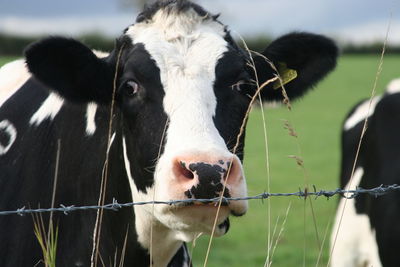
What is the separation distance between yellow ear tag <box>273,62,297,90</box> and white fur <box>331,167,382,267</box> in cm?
271

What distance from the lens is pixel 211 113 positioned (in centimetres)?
383

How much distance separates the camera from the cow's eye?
13.4 ft

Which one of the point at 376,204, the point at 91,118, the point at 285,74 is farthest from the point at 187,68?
the point at 376,204

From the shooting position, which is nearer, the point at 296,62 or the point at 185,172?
the point at 185,172

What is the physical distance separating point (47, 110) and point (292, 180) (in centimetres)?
1238

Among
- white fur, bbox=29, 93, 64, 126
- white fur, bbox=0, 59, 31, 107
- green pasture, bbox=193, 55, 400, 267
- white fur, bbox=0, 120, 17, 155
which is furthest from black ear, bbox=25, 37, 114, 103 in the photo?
green pasture, bbox=193, 55, 400, 267

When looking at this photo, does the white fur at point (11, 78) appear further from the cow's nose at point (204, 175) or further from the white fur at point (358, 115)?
the white fur at point (358, 115)

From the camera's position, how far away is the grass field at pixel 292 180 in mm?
10203

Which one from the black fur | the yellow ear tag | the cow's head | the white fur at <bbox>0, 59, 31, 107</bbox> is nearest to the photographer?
the cow's head

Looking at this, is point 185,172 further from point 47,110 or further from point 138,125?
point 47,110

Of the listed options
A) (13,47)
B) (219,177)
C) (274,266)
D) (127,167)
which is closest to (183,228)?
(219,177)

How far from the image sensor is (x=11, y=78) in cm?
535

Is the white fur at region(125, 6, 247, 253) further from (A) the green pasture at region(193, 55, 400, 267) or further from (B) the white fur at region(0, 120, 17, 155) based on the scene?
(B) the white fur at region(0, 120, 17, 155)

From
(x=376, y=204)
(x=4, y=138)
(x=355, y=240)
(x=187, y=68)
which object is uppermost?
(x=187, y=68)
